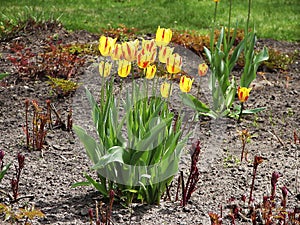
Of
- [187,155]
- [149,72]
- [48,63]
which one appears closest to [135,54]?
[149,72]

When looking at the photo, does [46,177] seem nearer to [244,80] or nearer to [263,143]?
[263,143]

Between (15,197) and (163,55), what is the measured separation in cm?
121

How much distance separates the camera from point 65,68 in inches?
232

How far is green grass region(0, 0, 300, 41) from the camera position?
8102 millimetres

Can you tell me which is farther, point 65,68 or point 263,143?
point 65,68

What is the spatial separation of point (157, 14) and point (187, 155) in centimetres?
499

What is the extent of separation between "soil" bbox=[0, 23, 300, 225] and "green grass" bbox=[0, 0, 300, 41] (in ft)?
5.43

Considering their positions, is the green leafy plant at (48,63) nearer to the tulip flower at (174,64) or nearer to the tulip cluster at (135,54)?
the tulip cluster at (135,54)

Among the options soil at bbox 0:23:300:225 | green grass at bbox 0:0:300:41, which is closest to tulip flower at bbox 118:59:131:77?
soil at bbox 0:23:300:225

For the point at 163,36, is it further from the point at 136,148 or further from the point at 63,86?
the point at 63,86

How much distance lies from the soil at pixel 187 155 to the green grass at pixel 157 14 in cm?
165

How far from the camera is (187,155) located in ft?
14.4

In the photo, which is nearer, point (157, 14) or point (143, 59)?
point (143, 59)

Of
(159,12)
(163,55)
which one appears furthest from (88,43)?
(163,55)
